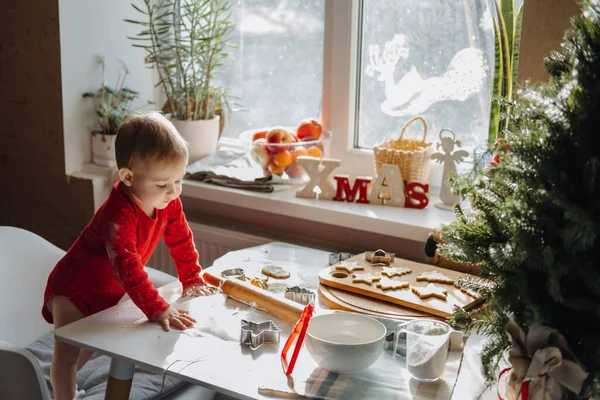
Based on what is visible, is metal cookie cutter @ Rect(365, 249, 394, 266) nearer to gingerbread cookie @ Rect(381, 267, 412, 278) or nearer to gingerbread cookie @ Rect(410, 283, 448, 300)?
gingerbread cookie @ Rect(381, 267, 412, 278)

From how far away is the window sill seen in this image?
1936mm

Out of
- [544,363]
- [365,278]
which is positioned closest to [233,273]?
[365,278]

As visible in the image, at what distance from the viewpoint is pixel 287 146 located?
219cm

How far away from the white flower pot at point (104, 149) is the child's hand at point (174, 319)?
107cm

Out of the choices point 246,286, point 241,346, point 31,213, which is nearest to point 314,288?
point 246,286

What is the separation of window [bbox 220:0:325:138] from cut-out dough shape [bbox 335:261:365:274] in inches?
31.7

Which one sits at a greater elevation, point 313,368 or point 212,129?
point 212,129

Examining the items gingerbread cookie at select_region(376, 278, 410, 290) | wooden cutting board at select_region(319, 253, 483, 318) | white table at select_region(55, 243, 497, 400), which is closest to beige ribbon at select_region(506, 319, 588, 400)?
white table at select_region(55, 243, 497, 400)

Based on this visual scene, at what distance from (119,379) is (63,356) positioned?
0.29 metres

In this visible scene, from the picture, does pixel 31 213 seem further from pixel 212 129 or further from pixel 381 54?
pixel 381 54

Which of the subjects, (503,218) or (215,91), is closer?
(503,218)

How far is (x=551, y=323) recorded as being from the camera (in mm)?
1027

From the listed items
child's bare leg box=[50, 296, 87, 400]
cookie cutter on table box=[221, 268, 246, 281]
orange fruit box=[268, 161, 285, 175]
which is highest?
orange fruit box=[268, 161, 285, 175]

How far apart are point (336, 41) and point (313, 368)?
1227mm
